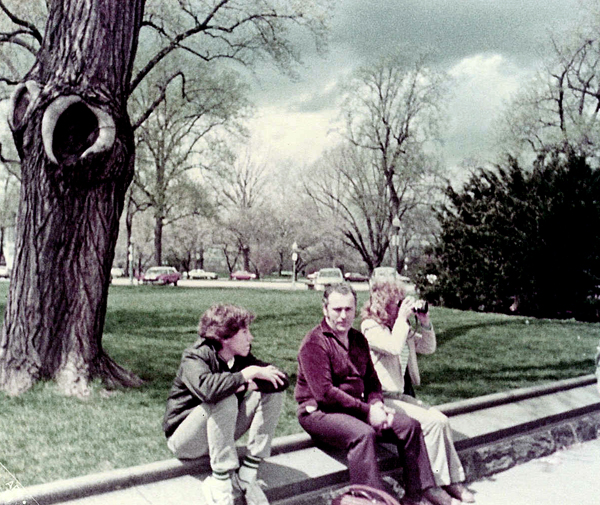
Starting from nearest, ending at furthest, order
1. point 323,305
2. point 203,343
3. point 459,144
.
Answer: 1. point 203,343
2. point 323,305
3. point 459,144

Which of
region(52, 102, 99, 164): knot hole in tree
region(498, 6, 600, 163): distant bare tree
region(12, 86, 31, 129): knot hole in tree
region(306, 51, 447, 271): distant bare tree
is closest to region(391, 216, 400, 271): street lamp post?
region(306, 51, 447, 271): distant bare tree

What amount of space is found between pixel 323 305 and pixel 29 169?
1240 mm

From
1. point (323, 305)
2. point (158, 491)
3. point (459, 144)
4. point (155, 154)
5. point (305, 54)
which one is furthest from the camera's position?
point (459, 144)

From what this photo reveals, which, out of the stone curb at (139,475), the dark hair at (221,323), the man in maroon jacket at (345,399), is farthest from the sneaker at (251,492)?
the dark hair at (221,323)

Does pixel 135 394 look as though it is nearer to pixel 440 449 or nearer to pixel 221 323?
pixel 221 323

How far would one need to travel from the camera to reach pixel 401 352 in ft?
10.1

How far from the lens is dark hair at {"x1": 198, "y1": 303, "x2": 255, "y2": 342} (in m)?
2.38

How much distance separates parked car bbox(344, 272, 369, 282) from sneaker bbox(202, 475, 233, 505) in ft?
3.18

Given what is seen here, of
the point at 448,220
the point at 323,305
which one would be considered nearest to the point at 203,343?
the point at 323,305

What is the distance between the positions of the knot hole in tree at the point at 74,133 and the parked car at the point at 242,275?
27.7 inches

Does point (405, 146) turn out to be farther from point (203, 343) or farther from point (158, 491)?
point (158, 491)

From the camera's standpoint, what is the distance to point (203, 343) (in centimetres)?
239

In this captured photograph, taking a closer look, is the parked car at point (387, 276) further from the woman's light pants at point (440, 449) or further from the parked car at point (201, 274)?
the parked car at point (201, 274)

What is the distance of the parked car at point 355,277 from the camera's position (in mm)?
2811
